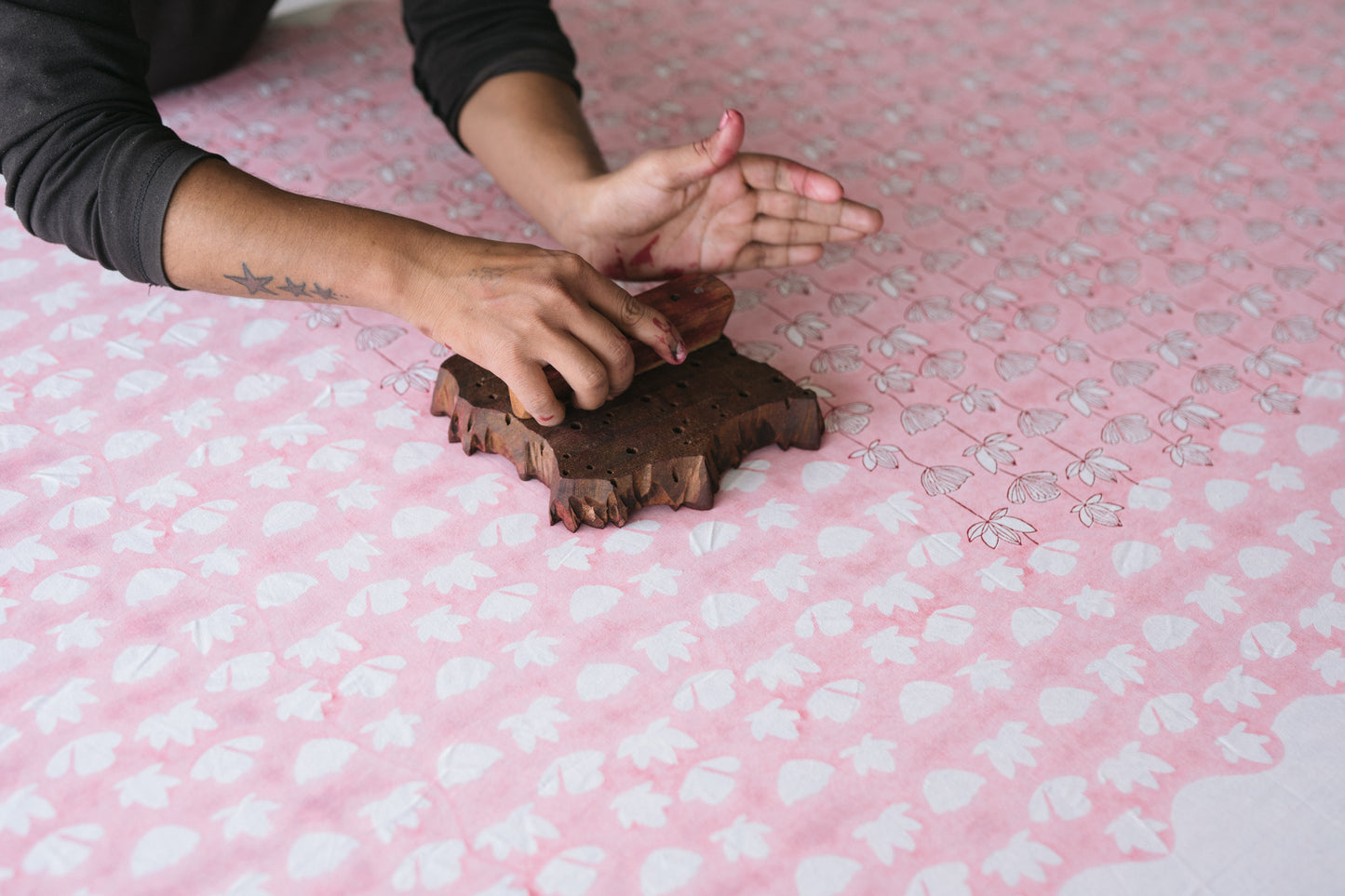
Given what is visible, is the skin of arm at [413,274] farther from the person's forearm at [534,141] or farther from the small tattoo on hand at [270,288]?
the person's forearm at [534,141]

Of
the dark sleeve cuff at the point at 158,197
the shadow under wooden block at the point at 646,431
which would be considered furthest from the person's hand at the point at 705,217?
the dark sleeve cuff at the point at 158,197

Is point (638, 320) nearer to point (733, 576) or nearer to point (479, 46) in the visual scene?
point (733, 576)

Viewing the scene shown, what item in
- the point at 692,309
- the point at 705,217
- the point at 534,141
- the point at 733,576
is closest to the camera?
the point at 733,576

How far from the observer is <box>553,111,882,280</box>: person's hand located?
1010 mm

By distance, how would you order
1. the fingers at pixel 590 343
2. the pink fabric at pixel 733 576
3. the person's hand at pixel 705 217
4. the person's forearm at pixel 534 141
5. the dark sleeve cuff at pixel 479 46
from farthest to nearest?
the dark sleeve cuff at pixel 479 46 → the person's forearm at pixel 534 141 → the person's hand at pixel 705 217 → the fingers at pixel 590 343 → the pink fabric at pixel 733 576

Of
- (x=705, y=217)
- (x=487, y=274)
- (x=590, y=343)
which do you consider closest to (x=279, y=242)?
(x=487, y=274)

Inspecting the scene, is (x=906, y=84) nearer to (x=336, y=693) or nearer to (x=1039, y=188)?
(x=1039, y=188)

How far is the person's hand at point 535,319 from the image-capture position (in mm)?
844

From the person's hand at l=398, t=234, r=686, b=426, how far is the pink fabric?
0.11m

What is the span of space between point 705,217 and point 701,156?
100 mm

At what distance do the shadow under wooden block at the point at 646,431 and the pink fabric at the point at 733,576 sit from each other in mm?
26

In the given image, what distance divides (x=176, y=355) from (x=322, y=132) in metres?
0.48

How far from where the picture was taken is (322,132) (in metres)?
1.37

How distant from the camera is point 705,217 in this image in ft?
3.46
